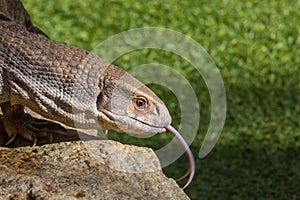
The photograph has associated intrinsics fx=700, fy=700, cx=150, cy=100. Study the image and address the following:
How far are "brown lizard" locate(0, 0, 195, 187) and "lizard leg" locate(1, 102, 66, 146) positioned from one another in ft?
0.38

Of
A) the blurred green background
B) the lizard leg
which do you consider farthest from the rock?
the blurred green background

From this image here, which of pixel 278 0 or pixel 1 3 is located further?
pixel 278 0

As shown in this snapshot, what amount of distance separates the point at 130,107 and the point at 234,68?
2.29 meters

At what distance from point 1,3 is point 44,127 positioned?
28.2 inches

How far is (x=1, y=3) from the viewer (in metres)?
3.24

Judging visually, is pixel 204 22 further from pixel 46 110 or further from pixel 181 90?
pixel 46 110

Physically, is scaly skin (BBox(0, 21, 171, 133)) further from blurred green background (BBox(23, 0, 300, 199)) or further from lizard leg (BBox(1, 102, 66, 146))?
blurred green background (BBox(23, 0, 300, 199))

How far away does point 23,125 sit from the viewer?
288 centimetres

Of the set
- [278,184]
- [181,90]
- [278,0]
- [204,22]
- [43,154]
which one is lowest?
[43,154]

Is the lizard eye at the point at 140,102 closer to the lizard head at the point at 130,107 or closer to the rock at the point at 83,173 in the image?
the lizard head at the point at 130,107

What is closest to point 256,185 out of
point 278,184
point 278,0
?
point 278,184

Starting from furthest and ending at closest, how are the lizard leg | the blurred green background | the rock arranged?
1. the blurred green background
2. the lizard leg
3. the rock

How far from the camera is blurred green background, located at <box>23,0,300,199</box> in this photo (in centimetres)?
426

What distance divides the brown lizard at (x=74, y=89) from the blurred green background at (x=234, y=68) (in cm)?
162
